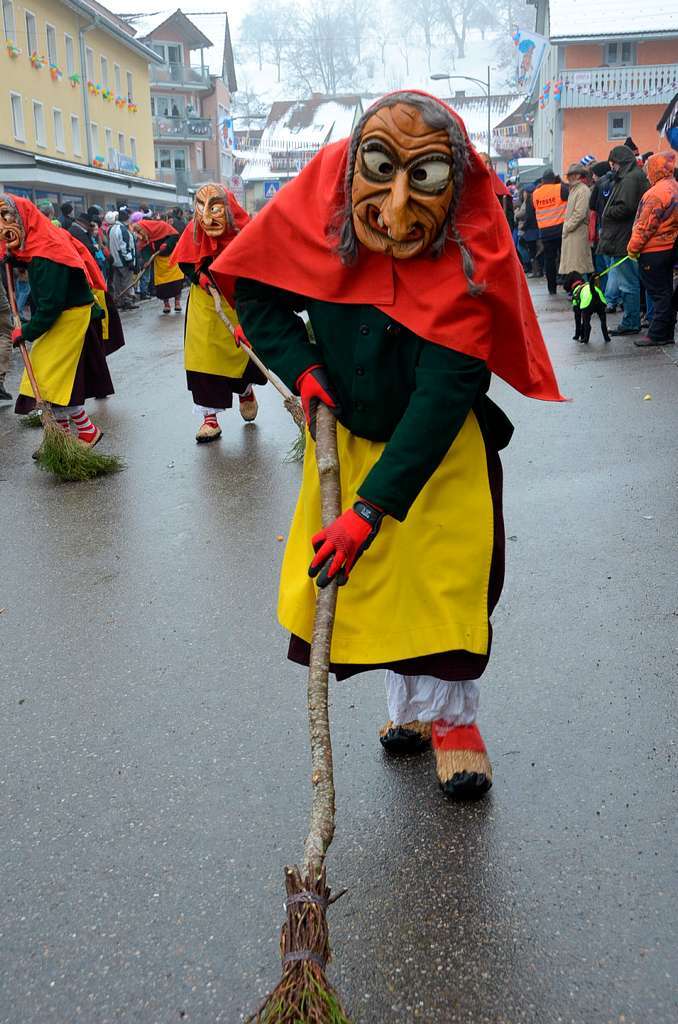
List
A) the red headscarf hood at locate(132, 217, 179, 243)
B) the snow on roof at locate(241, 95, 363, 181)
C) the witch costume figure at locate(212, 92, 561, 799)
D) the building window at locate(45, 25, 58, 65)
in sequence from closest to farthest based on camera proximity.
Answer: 1. the witch costume figure at locate(212, 92, 561, 799)
2. the red headscarf hood at locate(132, 217, 179, 243)
3. the building window at locate(45, 25, 58, 65)
4. the snow on roof at locate(241, 95, 363, 181)

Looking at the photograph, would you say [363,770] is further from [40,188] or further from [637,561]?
[40,188]

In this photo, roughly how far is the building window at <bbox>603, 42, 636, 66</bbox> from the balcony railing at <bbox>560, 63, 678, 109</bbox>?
40.9 inches

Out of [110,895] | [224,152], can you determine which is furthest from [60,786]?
[224,152]

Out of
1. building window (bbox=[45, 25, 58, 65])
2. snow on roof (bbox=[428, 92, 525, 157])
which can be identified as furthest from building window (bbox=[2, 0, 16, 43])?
snow on roof (bbox=[428, 92, 525, 157])

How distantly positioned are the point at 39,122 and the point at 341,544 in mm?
32637

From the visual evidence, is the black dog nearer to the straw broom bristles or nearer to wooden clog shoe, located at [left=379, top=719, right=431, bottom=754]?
the straw broom bristles

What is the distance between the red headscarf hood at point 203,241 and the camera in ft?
24.6

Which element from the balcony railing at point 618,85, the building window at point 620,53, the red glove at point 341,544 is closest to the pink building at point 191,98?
the balcony railing at point 618,85

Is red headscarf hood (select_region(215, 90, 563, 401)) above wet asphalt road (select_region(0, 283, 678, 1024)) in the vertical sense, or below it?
above

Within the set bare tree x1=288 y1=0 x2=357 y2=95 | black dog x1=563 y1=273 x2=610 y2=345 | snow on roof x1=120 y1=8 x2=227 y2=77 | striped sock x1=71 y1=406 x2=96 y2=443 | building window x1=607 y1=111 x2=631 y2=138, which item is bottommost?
striped sock x1=71 y1=406 x2=96 y2=443

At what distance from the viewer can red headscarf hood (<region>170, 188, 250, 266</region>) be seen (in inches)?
295

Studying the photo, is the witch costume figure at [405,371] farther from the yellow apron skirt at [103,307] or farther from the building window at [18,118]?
the building window at [18,118]

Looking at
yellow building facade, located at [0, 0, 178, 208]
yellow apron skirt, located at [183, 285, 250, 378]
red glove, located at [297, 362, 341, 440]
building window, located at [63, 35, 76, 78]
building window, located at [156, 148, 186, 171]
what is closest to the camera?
red glove, located at [297, 362, 341, 440]

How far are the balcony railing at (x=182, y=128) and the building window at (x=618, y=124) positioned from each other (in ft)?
91.2
